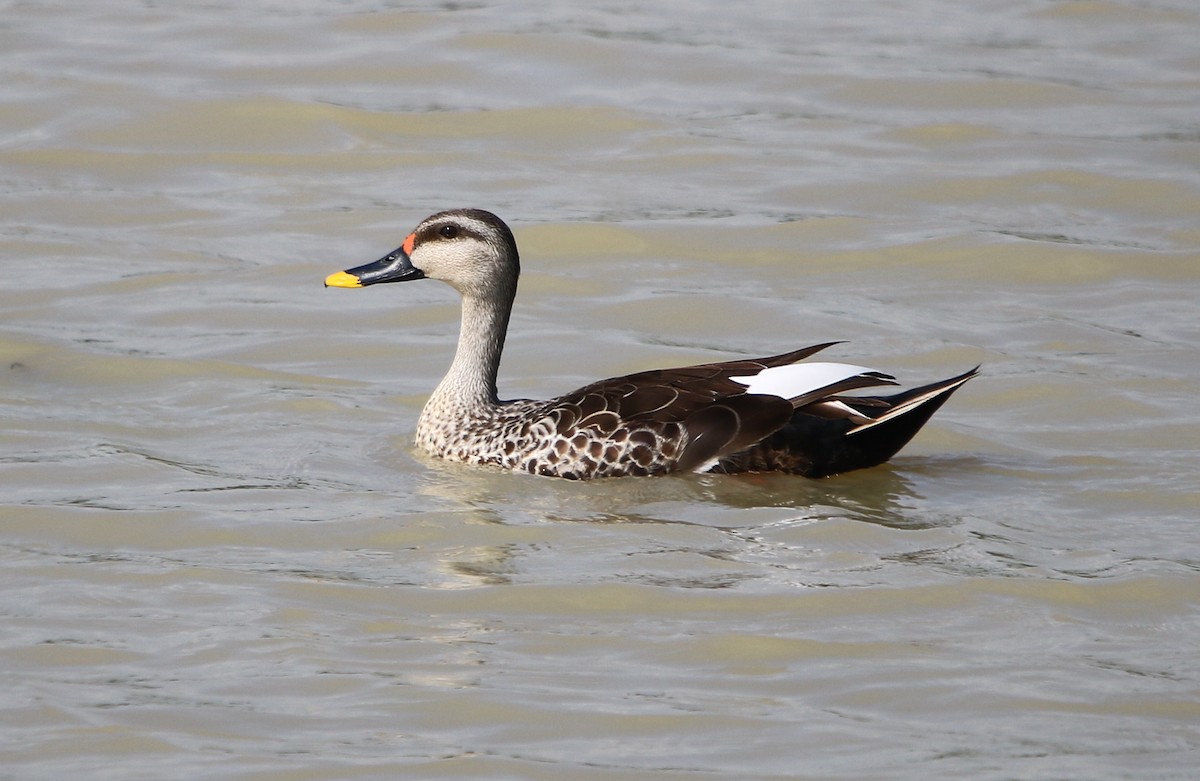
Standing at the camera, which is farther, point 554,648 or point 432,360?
point 432,360

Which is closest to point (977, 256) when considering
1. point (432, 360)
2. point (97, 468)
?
point (432, 360)

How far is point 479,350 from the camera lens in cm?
978

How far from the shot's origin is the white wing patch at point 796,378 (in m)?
8.72

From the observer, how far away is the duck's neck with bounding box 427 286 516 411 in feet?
31.7

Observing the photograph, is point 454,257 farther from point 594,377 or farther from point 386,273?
point 594,377

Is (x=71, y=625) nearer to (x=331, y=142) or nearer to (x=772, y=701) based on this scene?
(x=772, y=701)

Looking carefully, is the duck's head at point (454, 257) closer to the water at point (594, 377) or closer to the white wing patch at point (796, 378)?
the water at point (594, 377)

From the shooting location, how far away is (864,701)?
249 inches

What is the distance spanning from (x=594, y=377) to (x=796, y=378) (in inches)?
90.7

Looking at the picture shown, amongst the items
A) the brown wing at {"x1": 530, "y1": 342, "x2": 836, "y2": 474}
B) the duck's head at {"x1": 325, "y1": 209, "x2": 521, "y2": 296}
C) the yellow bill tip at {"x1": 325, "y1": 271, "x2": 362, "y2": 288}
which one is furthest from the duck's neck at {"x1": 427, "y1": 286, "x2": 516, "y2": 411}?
the brown wing at {"x1": 530, "y1": 342, "x2": 836, "y2": 474}

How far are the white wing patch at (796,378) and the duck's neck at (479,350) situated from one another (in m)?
1.49

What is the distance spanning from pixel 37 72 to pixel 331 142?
3237 millimetres

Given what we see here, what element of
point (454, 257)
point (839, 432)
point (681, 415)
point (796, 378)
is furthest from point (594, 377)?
point (839, 432)

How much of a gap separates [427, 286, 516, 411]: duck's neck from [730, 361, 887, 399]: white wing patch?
58.7 inches
